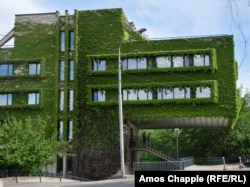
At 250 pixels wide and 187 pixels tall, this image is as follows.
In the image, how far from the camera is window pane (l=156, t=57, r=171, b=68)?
44562mm

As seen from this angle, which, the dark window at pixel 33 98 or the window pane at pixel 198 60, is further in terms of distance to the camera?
the dark window at pixel 33 98

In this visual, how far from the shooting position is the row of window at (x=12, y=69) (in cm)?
4841

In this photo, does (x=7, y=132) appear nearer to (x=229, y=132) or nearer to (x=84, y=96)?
(x=84, y=96)

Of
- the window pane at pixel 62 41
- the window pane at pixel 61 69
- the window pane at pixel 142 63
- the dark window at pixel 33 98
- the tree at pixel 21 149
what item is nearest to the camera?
the tree at pixel 21 149

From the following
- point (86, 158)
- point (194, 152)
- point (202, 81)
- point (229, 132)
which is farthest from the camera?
point (194, 152)

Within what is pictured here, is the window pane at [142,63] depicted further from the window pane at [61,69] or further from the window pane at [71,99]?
the window pane at [61,69]

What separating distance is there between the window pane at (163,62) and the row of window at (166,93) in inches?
101

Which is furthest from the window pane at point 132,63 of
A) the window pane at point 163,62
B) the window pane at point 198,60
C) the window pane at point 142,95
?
the window pane at point 198,60

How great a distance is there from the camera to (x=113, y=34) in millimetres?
47188

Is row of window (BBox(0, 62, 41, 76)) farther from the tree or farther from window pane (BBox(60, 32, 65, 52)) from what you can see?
the tree

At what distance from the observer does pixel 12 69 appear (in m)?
48.6

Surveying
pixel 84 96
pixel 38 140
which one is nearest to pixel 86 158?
pixel 84 96

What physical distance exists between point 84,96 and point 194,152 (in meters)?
29.2

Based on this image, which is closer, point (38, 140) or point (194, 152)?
point (38, 140)
